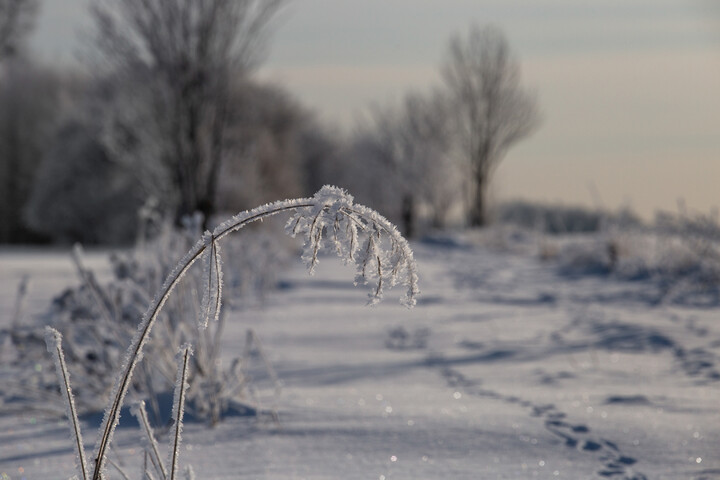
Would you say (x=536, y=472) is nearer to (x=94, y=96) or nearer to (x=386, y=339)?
(x=386, y=339)

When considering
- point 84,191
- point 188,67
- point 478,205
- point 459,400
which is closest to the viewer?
point 459,400

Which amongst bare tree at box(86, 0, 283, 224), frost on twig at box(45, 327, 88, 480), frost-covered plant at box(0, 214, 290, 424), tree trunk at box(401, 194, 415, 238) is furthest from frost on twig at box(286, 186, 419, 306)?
tree trunk at box(401, 194, 415, 238)

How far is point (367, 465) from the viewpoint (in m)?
1.81

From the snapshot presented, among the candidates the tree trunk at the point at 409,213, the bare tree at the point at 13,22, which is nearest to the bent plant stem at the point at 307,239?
the bare tree at the point at 13,22

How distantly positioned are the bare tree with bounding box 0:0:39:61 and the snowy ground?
1197 centimetres

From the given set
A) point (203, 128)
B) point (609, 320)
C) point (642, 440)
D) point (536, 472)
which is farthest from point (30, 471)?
point (203, 128)

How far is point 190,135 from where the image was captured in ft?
24.2

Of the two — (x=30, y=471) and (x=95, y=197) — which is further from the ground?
(x=95, y=197)

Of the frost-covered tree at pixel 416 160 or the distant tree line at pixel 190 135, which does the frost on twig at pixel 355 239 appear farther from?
the frost-covered tree at pixel 416 160

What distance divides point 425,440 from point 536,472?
344mm

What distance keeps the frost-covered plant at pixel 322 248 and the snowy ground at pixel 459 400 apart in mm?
848

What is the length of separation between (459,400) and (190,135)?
5.51 m

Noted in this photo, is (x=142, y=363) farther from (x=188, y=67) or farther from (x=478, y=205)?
(x=478, y=205)

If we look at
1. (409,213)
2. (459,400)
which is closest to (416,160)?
(409,213)
